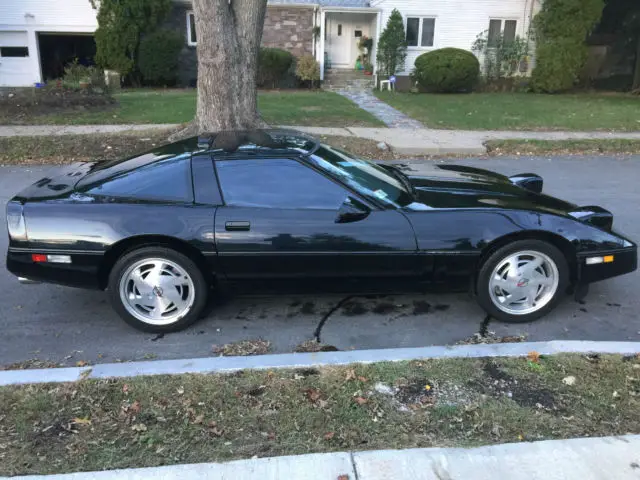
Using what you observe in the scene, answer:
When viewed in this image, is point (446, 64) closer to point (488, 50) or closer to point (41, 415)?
point (488, 50)

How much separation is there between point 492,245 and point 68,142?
30.2 ft

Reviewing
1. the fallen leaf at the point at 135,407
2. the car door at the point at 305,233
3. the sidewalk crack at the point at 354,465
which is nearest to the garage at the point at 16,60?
the car door at the point at 305,233

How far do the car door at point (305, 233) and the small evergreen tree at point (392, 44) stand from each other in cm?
1940

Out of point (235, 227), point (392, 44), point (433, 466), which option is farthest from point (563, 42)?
point (433, 466)


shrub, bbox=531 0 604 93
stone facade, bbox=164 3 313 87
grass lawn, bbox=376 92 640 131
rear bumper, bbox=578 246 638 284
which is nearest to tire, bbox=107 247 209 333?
rear bumper, bbox=578 246 638 284

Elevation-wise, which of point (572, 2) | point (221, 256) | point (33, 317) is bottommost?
point (33, 317)

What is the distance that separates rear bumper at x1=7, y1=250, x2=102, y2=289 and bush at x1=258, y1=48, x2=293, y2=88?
18684 millimetres

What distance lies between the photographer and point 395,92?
70.6 feet

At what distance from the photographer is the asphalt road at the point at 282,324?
3.85 m

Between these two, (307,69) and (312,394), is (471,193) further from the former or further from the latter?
(307,69)

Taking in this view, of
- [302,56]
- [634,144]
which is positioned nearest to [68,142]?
[634,144]

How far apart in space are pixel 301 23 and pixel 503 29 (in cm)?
821

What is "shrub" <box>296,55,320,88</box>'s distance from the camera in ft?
72.5

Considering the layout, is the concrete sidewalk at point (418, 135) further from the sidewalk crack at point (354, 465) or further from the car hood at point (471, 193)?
the sidewalk crack at point (354, 465)
